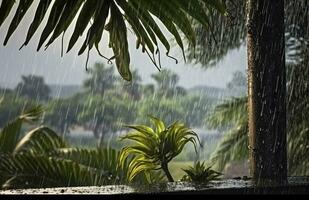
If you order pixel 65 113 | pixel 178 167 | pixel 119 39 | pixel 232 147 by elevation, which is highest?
pixel 65 113

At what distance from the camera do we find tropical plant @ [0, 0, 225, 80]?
970mm

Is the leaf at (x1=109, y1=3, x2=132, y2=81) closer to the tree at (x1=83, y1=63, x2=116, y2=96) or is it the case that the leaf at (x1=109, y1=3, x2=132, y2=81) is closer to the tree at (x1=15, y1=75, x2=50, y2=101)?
the tree at (x1=83, y1=63, x2=116, y2=96)

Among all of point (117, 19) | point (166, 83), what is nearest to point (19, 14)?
point (117, 19)

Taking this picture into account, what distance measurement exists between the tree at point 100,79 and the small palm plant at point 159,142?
10.7m

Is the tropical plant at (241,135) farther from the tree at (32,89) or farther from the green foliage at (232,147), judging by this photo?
the tree at (32,89)

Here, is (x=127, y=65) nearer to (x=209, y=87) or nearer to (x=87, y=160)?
(x=87, y=160)

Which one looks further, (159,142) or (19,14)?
(159,142)

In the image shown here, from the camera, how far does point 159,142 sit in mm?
1455

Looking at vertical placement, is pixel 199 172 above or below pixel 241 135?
below

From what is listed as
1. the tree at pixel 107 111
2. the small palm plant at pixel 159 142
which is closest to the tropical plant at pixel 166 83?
the tree at pixel 107 111

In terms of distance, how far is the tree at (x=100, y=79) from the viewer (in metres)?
12.6

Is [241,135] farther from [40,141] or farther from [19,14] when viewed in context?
[19,14]

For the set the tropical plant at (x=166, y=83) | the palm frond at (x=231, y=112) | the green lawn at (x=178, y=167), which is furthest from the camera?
the tropical plant at (x=166, y=83)

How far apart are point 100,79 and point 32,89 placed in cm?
191
